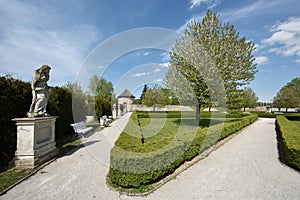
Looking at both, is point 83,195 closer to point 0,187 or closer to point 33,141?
point 0,187

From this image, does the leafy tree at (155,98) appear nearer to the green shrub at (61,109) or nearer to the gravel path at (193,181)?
the green shrub at (61,109)

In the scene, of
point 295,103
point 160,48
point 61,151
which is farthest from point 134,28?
point 295,103

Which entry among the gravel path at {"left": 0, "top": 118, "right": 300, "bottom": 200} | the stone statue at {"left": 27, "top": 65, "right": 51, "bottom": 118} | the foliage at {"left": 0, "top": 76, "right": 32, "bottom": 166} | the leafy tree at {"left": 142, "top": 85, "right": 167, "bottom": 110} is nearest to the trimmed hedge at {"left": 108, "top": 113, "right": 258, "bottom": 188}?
the gravel path at {"left": 0, "top": 118, "right": 300, "bottom": 200}

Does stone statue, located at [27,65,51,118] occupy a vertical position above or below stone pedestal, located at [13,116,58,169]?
above

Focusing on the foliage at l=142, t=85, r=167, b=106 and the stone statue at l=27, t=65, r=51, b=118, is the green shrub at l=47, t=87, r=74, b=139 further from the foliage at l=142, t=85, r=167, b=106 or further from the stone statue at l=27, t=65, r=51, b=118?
the foliage at l=142, t=85, r=167, b=106

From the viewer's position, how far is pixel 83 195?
3.17 metres

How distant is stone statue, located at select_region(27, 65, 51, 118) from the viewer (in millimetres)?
4875

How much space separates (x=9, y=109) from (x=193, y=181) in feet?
19.7

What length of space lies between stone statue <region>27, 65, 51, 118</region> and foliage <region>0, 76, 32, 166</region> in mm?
810

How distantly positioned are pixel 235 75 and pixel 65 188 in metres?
10.8

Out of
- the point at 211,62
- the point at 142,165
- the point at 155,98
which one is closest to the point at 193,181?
the point at 142,165

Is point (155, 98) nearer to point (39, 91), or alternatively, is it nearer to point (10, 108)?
point (39, 91)

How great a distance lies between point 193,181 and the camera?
3.79 meters

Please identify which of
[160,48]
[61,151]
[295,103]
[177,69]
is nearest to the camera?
[61,151]
